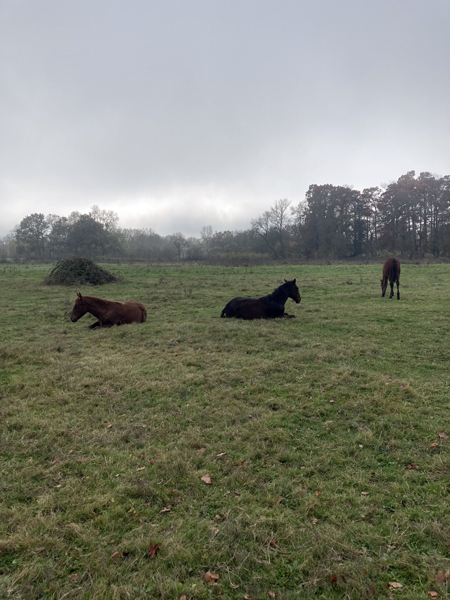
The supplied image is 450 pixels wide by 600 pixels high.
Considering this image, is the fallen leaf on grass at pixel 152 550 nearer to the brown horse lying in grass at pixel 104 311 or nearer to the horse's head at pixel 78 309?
the brown horse lying in grass at pixel 104 311

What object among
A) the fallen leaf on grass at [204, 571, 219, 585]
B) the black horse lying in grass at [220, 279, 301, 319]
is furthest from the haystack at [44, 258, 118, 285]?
the fallen leaf on grass at [204, 571, 219, 585]

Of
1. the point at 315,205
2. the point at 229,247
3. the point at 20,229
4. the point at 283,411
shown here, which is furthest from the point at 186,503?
the point at 20,229

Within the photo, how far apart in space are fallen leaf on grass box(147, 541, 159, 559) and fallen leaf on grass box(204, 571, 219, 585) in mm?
400

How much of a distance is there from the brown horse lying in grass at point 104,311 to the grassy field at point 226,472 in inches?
95.1

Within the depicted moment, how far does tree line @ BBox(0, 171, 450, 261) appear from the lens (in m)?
43.1

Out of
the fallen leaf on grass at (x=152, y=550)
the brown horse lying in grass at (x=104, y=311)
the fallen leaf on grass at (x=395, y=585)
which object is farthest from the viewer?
the brown horse lying in grass at (x=104, y=311)

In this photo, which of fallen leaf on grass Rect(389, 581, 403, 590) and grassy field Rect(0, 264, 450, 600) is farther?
grassy field Rect(0, 264, 450, 600)

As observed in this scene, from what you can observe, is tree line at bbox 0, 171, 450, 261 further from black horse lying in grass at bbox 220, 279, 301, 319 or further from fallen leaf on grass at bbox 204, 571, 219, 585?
fallen leaf on grass at bbox 204, 571, 219, 585

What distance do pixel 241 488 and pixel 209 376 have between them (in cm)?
263

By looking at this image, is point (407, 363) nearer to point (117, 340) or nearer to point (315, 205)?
point (117, 340)

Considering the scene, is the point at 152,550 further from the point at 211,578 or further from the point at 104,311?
the point at 104,311

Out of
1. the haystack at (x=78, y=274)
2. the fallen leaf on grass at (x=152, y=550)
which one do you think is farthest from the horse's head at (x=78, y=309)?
the haystack at (x=78, y=274)

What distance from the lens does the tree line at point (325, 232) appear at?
43.1 m

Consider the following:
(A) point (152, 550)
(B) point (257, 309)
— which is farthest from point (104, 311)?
(A) point (152, 550)
